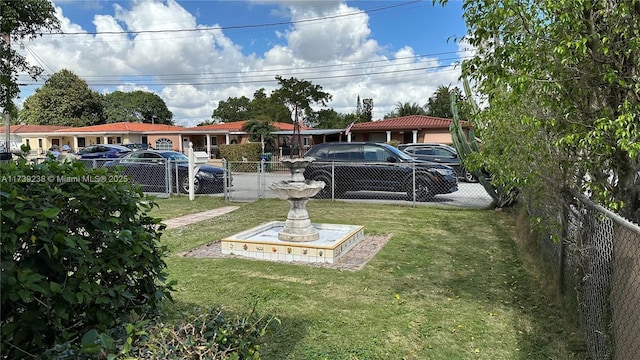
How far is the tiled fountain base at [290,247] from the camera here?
5.93 metres

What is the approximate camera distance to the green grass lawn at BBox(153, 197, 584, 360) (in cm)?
337

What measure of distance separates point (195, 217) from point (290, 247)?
4438mm

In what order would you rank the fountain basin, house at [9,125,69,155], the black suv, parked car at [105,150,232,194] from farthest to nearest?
house at [9,125,69,155] → parked car at [105,150,232,194] → the black suv → the fountain basin

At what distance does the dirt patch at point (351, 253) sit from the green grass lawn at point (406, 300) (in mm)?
165

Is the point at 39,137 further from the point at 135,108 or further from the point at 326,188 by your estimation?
the point at 326,188

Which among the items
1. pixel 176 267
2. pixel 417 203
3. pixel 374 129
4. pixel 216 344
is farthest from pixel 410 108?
pixel 216 344

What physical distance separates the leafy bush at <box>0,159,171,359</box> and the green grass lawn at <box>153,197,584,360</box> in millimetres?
1308

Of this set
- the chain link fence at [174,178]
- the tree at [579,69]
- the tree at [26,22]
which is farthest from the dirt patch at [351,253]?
the tree at [26,22]

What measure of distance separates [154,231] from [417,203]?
Answer: 956 centimetres

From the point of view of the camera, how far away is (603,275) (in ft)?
10.5

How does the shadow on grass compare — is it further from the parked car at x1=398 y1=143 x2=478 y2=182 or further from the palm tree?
the palm tree

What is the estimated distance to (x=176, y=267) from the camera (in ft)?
18.4

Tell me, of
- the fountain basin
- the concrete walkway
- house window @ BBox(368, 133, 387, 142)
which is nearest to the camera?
the fountain basin

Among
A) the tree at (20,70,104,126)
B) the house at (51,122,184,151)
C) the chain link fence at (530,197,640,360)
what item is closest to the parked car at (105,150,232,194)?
the chain link fence at (530,197,640,360)
